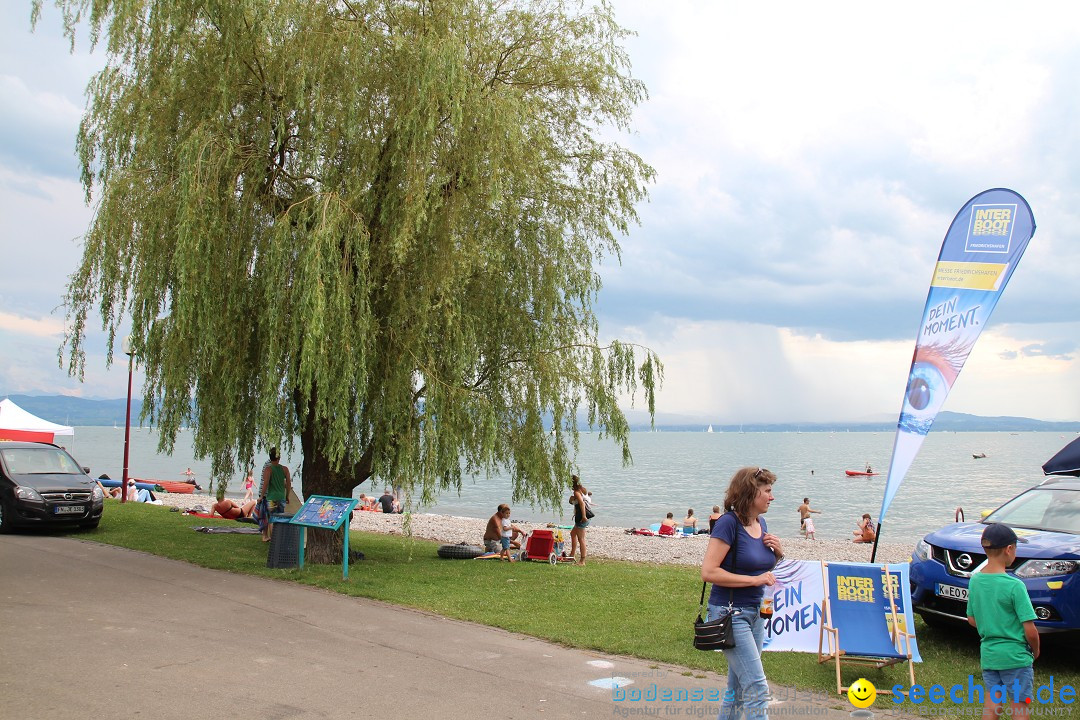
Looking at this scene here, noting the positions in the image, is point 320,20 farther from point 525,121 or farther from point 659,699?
point 659,699

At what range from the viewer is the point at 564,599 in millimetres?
10359


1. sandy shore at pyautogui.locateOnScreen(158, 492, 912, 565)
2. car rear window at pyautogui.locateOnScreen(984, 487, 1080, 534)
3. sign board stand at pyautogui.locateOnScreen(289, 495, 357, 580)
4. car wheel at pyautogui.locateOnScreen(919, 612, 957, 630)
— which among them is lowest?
sandy shore at pyautogui.locateOnScreen(158, 492, 912, 565)

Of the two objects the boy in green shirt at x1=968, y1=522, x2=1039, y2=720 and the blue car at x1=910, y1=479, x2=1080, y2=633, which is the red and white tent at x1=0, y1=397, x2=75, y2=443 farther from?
the boy in green shirt at x1=968, y1=522, x2=1039, y2=720

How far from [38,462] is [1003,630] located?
57.4ft

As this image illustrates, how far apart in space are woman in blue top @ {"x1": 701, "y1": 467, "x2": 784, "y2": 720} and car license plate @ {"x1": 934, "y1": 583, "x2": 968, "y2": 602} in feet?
12.8

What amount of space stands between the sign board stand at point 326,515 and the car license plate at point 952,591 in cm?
730

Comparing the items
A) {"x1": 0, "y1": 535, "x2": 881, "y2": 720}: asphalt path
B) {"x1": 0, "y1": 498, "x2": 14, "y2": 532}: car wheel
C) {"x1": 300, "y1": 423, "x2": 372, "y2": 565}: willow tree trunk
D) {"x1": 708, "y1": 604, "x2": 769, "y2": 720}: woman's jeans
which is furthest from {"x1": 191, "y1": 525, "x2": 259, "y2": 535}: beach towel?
{"x1": 708, "y1": 604, "x2": 769, "y2": 720}: woman's jeans

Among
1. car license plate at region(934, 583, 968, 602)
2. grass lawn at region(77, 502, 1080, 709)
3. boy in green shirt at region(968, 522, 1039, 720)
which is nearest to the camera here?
boy in green shirt at region(968, 522, 1039, 720)

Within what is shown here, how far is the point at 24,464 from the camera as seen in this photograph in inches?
629

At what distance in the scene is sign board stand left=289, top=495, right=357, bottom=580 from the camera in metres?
11.0

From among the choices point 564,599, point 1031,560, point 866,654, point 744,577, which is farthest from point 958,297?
point 744,577

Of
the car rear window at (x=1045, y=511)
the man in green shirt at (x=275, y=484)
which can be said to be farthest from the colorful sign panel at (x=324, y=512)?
the car rear window at (x=1045, y=511)

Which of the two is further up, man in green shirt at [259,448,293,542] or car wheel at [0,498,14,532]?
man in green shirt at [259,448,293,542]

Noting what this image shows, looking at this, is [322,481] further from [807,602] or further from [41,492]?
[807,602]
